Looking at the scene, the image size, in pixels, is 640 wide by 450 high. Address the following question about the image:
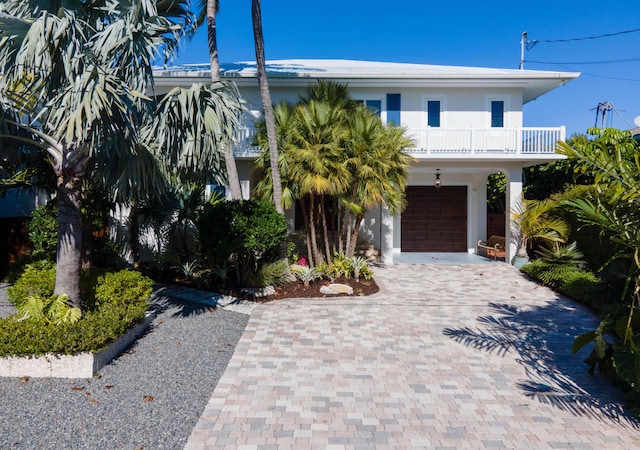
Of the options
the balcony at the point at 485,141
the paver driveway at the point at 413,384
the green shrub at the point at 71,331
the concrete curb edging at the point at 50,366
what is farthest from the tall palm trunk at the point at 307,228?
the concrete curb edging at the point at 50,366

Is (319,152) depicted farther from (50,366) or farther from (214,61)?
Result: (50,366)

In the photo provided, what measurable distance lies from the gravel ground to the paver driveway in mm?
272

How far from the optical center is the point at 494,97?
13.8 m

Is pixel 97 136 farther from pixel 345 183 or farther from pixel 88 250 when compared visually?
pixel 345 183

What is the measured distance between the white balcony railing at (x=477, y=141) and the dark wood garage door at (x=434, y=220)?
3.49 meters

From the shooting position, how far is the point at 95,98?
171 inches

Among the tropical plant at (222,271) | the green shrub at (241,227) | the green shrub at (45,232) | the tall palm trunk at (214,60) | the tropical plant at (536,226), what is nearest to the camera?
the green shrub at (241,227)

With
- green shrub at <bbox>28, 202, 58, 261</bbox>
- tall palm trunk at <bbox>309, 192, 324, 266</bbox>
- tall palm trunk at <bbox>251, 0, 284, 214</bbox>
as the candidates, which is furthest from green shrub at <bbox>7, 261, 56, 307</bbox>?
tall palm trunk at <bbox>309, 192, 324, 266</bbox>

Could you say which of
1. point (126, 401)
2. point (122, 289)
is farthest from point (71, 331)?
point (122, 289)

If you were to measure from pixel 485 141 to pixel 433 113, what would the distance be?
2242 mm

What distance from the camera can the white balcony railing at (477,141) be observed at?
12.5m

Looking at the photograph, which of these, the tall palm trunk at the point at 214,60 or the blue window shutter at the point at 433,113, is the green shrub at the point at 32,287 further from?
the blue window shutter at the point at 433,113

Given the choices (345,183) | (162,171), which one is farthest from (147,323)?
(345,183)

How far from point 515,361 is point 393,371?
1828 mm
